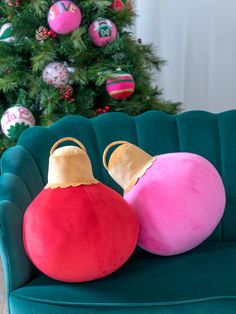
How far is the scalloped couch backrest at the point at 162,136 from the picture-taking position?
49.4 inches

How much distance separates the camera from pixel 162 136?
130 centimetres

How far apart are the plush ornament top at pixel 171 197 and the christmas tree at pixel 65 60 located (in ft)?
1.48

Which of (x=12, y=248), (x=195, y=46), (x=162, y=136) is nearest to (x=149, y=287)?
(x=12, y=248)

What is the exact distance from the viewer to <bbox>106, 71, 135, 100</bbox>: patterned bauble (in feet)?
4.58

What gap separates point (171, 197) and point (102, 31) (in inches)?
29.4

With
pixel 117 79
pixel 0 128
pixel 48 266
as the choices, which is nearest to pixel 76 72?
pixel 117 79

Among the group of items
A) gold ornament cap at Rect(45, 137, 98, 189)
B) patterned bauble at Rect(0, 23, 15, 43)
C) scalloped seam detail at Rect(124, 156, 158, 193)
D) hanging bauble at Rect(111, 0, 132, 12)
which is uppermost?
hanging bauble at Rect(111, 0, 132, 12)

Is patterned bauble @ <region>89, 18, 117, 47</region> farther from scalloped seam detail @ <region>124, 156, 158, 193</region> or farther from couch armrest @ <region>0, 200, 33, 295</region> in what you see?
couch armrest @ <region>0, 200, 33, 295</region>

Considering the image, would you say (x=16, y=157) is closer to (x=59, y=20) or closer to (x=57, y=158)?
(x=57, y=158)

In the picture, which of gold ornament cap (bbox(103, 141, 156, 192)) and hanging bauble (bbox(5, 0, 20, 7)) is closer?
Result: gold ornament cap (bbox(103, 141, 156, 192))

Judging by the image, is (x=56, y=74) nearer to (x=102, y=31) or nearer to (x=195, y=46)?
(x=102, y=31)

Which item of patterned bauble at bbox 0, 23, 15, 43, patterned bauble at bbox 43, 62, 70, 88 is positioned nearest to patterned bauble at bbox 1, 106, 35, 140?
patterned bauble at bbox 43, 62, 70, 88

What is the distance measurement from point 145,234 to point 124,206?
12cm

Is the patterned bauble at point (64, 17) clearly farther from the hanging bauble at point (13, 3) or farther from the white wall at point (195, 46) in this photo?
the white wall at point (195, 46)
